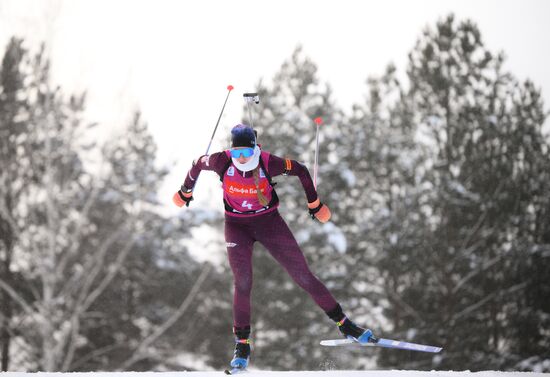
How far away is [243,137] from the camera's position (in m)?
4.86

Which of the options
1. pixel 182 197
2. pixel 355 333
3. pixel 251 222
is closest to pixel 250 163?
pixel 251 222

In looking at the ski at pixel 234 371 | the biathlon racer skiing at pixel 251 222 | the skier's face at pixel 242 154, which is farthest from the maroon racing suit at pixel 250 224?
the ski at pixel 234 371

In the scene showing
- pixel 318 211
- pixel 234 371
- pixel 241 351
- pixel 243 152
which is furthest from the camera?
pixel 318 211

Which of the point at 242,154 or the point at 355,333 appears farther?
the point at 355,333

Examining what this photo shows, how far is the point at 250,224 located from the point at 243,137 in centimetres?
77

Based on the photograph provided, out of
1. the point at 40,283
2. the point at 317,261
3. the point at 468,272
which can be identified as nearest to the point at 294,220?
the point at 317,261

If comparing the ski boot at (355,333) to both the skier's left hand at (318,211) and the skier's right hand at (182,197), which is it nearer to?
the skier's left hand at (318,211)

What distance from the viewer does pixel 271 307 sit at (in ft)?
57.1

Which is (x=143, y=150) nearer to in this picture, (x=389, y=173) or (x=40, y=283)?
(x=40, y=283)

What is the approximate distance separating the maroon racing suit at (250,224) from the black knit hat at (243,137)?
7.4 inches

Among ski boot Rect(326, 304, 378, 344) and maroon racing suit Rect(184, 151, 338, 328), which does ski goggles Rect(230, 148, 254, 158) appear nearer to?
maroon racing suit Rect(184, 151, 338, 328)

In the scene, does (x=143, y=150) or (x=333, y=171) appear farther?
(x=143, y=150)

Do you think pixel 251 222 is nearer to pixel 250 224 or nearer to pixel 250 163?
pixel 250 224

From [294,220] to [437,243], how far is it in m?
3.94
